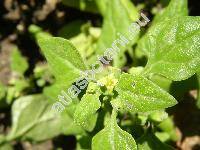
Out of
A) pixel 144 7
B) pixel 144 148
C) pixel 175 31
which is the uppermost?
pixel 175 31

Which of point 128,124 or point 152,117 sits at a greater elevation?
point 152,117

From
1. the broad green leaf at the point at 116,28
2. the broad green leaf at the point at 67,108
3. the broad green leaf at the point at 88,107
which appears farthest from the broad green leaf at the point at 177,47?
the broad green leaf at the point at 116,28

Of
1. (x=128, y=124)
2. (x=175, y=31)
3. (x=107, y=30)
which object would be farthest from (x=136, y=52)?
(x=175, y=31)

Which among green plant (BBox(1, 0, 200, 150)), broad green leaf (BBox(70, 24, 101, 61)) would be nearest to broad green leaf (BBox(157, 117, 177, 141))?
green plant (BBox(1, 0, 200, 150))

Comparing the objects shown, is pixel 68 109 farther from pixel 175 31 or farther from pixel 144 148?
pixel 175 31

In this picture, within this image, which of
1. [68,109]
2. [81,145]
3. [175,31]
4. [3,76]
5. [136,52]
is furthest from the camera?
[3,76]

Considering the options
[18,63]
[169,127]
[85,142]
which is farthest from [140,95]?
[18,63]
